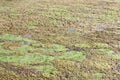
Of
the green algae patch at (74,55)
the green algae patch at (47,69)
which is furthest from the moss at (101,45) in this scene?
the green algae patch at (47,69)

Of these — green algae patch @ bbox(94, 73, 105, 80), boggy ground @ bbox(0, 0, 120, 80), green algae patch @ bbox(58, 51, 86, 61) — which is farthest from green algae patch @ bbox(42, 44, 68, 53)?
green algae patch @ bbox(94, 73, 105, 80)

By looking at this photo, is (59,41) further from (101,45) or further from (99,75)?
(99,75)

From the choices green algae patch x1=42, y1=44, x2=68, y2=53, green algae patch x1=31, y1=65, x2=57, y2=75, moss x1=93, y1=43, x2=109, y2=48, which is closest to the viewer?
green algae patch x1=31, y1=65, x2=57, y2=75

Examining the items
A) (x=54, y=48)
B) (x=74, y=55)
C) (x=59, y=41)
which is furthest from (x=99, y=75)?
(x=59, y=41)

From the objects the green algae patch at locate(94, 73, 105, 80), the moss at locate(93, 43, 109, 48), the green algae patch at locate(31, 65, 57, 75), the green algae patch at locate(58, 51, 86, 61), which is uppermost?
the moss at locate(93, 43, 109, 48)

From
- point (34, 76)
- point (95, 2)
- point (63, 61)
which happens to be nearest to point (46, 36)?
point (63, 61)

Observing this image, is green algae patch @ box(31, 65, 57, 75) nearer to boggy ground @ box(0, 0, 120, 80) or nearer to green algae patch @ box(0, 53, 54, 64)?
boggy ground @ box(0, 0, 120, 80)

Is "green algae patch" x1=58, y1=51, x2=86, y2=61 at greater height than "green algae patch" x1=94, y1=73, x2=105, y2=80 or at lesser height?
greater

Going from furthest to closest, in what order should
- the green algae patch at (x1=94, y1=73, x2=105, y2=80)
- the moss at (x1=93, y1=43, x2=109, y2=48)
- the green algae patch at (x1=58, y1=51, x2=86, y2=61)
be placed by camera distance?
the moss at (x1=93, y1=43, x2=109, y2=48), the green algae patch at (x1=58, y1=51, x2=86, y2=61), the green algae patch at (x1=94, y1=73, x2=105, y2=80)

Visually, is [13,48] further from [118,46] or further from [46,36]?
[118,46]
